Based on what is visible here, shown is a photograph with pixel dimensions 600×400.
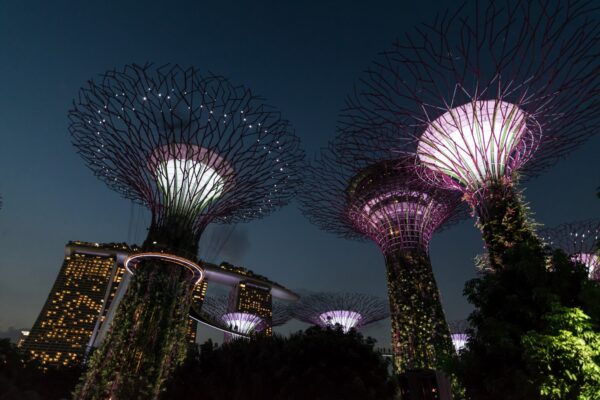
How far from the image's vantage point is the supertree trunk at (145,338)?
43.1 feet

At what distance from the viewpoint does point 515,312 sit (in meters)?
9.33

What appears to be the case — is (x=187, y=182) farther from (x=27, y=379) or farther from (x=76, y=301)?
(x=76, y=301)

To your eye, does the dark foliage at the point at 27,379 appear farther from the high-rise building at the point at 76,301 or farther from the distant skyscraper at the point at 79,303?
the high-rise building at the point at 76,301

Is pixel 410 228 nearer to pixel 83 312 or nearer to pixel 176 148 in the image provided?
pixel 176 148

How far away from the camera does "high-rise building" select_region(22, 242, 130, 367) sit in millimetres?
69062

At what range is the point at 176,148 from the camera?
1673 centimetres

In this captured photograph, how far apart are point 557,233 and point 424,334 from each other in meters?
13.8

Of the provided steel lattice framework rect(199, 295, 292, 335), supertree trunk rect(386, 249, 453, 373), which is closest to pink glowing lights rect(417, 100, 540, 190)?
supertree trunk rect(386, 249, 453, 373)

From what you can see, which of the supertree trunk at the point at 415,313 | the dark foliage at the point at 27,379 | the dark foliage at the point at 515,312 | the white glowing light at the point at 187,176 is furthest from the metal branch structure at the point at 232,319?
the dark foliage at the point at 515,312

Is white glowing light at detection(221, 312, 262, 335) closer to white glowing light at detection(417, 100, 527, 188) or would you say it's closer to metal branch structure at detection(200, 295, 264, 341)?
metal branch structure at detection(200, 295, 264, 341)

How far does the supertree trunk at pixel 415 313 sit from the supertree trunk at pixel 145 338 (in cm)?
1014

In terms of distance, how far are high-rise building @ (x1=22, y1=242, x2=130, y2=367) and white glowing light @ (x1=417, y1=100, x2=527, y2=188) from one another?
2770 inches

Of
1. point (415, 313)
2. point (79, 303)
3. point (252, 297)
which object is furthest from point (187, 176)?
point (252, 297)

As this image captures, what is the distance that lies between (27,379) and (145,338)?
1147cm
